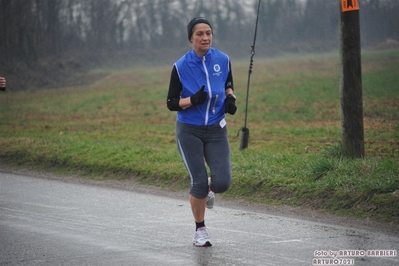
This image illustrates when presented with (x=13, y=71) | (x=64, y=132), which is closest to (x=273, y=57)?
(x=13, y=71)

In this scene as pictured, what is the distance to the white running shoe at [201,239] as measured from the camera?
25.1 feet

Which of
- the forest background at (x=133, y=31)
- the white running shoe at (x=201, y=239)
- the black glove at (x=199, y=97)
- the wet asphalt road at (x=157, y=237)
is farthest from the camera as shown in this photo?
the forest background at (x=133, y=31)

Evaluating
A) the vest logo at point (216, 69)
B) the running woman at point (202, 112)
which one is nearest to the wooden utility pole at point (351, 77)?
the running woman at point (202, 112)

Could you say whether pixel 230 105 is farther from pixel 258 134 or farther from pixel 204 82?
pixel 258 134

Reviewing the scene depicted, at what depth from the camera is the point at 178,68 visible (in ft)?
25.4

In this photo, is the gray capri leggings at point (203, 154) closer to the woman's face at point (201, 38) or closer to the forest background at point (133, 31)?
the woman's face at point (201, 38)

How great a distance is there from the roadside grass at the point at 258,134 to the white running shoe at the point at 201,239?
2.14 meters

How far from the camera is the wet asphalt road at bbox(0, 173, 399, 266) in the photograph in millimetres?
7098

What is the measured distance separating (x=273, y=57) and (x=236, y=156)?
2495 cm

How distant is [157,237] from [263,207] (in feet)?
7.52

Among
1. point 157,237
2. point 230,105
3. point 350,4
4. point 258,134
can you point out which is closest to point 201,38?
point 230,105

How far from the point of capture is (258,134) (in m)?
19.8

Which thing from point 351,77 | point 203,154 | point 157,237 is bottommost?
point 157,237

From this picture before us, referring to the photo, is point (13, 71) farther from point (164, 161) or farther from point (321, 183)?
point (321, 183)
